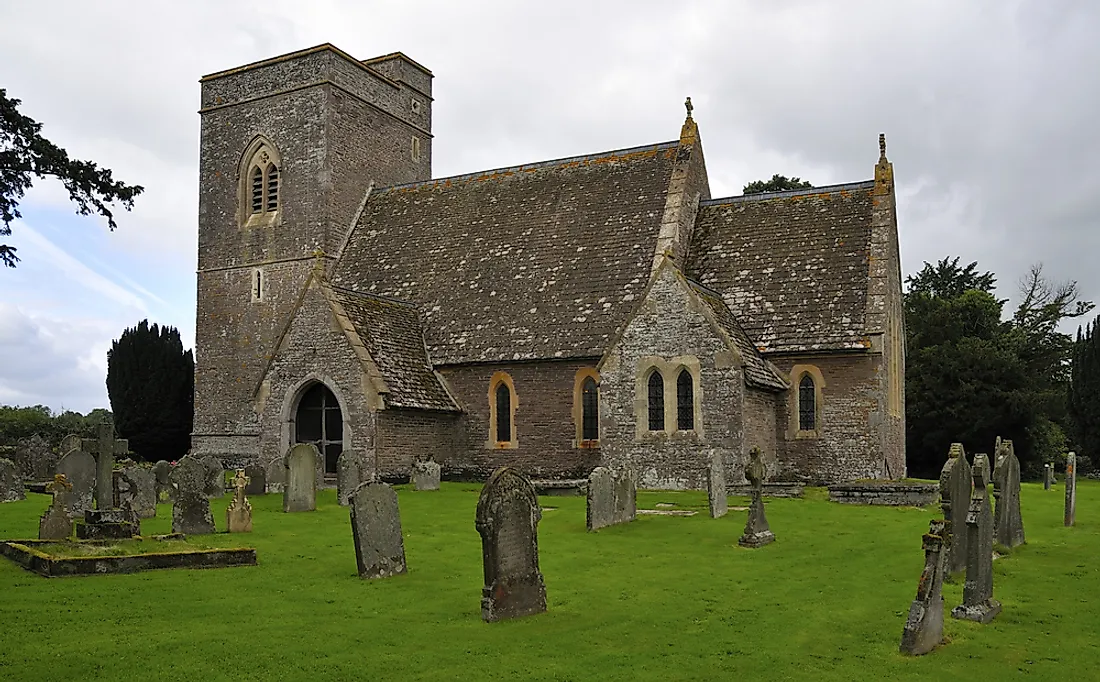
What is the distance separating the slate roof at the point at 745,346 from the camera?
76.6 ft

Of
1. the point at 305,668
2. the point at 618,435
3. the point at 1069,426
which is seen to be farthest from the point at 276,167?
the point at 1069,426

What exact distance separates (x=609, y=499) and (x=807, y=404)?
9.71 meters

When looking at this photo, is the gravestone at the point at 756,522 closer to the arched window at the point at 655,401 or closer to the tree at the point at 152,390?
the arched window at the point at 655,401

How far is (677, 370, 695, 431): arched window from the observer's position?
23672 mm

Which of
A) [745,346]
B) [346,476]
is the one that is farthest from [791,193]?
[346,476]

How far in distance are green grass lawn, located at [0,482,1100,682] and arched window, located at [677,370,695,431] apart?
24.2ft

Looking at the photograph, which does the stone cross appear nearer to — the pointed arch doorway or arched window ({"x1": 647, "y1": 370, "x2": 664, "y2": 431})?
the pointed arch doorway

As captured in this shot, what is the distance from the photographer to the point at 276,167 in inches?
1367

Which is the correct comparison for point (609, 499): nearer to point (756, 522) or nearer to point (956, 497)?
point (756, 522)

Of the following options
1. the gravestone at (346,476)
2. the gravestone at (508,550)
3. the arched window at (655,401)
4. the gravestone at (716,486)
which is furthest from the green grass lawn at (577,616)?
the arched window at (655,401)

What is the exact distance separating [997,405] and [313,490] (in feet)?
101

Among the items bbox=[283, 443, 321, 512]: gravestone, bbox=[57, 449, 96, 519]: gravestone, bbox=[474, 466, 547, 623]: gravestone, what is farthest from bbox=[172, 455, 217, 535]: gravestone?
bbox=[474, 466, 547, 623]: gravestone

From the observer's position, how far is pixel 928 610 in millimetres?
9086

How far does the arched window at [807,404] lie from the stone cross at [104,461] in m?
16.3
